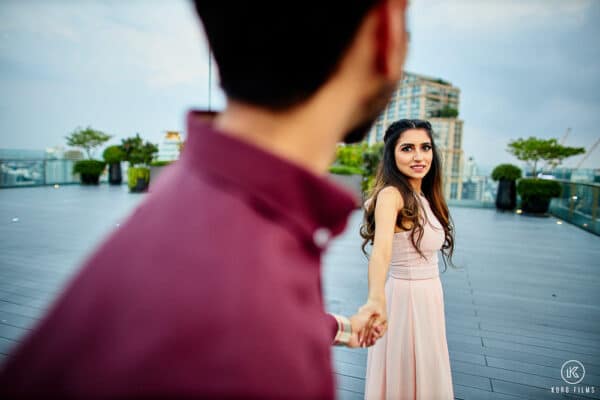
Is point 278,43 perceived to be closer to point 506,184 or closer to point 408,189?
point 408,189

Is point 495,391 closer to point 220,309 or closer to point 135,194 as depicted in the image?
point 220,309

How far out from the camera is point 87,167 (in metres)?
18.5

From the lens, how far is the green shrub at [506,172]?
12688 mm

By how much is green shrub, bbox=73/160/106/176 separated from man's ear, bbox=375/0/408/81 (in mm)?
21129

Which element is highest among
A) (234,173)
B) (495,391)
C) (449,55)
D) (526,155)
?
(449,55)

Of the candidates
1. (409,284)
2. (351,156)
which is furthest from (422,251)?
(351,156)

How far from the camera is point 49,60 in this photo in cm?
2178

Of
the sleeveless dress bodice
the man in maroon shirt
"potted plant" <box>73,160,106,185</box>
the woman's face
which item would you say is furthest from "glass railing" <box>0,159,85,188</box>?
the man in maroon shirt

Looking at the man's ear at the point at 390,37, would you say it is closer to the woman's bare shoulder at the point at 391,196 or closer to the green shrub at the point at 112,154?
the woman's bare shoulder at the point at 391,196

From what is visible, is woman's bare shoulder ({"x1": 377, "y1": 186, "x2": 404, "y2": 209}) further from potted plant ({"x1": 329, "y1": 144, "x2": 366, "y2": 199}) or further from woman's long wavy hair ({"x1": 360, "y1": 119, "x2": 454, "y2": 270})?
potted plant ({"x1": 329, "y1": 144, "x2": 366, "y2": 199})

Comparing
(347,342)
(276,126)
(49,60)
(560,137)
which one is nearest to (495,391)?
(347,342)

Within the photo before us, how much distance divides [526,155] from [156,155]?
16.2 metres

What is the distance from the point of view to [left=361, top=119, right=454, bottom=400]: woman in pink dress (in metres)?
1.81

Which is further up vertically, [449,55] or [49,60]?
[449,55]
